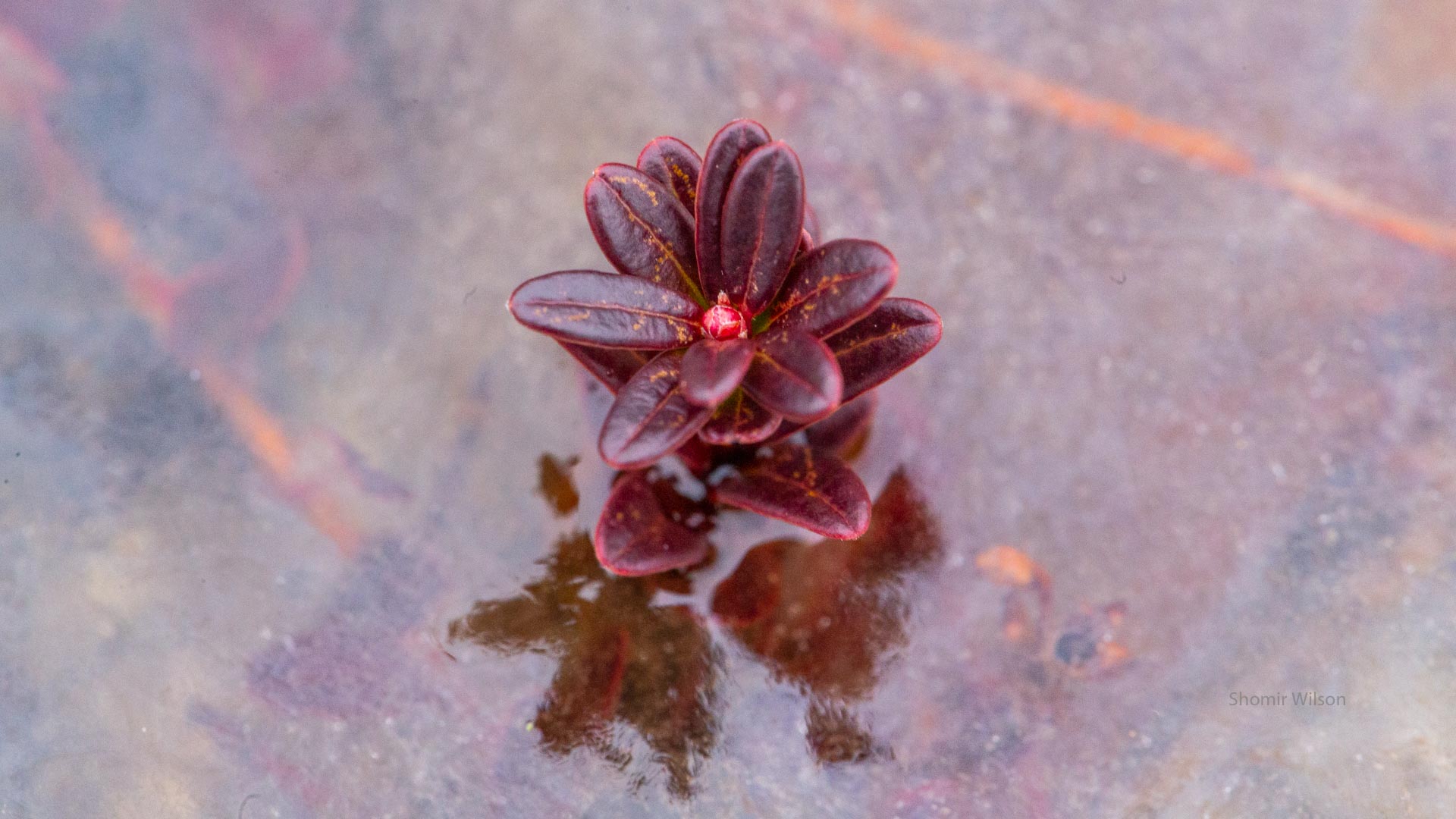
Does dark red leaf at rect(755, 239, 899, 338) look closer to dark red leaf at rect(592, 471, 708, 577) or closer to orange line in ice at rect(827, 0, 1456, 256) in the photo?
dark red leaf at rect(592, 471, 708, 577)

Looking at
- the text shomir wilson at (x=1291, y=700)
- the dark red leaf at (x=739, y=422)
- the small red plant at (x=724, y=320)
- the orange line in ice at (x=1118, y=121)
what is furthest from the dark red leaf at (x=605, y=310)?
the text shomir wilson at (x=1291, y=700)

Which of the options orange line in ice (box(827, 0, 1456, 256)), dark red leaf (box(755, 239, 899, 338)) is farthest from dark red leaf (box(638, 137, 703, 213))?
orange line in ice (box(827, 0, 1456, 256))

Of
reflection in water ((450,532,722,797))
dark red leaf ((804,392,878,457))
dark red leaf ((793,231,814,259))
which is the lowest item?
reflection in water ((450,532,722,797))

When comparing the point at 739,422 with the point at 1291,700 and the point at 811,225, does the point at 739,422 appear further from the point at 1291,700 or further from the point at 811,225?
the point at 1291,700

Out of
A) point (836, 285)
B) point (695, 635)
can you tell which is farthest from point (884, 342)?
point (695, 635)

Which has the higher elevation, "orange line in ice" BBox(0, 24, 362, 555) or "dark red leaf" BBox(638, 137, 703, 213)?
"dark red leaf" BBox(638, 137, 703, 213)

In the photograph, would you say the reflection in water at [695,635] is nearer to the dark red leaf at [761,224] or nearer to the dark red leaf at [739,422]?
the dark red leaf at [739,422]

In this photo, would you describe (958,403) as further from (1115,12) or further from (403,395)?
(403,395)
